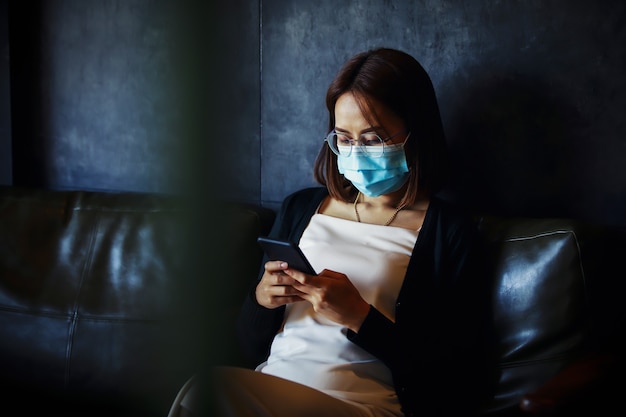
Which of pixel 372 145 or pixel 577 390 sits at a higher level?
pixel 372 145

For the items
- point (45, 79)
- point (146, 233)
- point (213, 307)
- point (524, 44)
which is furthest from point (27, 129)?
point (213, 307)

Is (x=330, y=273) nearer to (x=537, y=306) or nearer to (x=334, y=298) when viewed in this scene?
(x=334, y=298)

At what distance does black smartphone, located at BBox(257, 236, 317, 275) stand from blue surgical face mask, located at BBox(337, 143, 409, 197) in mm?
305

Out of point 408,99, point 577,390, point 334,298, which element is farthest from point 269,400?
point 408,99

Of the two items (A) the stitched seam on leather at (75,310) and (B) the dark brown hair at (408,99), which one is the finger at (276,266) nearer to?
(B) the dark brown hair at (408,99)

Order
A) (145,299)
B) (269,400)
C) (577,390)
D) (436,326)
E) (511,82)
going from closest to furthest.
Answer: (577,390), (269,400), (436,326), (511,82), (145,299)

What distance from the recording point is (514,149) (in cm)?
167

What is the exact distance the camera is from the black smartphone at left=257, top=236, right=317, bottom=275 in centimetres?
126

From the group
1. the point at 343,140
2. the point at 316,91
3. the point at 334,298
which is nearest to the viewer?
the point at 334,298

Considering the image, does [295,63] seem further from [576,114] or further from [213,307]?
[213,307]

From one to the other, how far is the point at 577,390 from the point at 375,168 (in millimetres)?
690

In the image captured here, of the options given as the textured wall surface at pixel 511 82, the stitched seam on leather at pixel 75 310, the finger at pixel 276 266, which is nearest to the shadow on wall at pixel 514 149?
the textured wall surface at pixel 511 82

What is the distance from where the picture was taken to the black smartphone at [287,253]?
4.13 feet

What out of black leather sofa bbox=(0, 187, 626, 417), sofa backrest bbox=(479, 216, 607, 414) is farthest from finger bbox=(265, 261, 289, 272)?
sofa backrest bbox=(479, 216, 607, 414)
